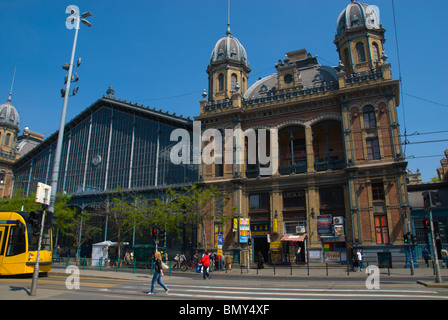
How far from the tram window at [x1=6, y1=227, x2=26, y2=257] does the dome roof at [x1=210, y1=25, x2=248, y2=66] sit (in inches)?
1251

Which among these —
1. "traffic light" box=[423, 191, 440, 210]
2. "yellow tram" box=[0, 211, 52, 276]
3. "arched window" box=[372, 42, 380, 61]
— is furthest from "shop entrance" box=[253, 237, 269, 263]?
"arched window" box=[372, 42, 380, 61]

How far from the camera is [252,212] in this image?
37.1 m

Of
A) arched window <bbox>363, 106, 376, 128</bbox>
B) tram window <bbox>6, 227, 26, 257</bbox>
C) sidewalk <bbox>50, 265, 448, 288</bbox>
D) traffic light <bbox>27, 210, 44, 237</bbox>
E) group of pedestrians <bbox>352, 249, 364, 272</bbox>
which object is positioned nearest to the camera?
traffic light <bbox>27, 210, 44, 237</bbox>

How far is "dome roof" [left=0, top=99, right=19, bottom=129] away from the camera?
62094mm

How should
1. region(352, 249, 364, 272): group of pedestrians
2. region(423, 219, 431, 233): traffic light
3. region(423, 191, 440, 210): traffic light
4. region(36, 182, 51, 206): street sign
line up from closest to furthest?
region(36, 182, 51, 206): street sign
region(423, 191, 440, 210): traffic light
region(423, 219, 431, 233): traffic light
region(352, 249, 364, 272): group of pedestrians

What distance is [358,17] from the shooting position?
3762cm

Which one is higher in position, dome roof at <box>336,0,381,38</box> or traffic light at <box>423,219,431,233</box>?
dome roof at <box>336,0,381,38</box>

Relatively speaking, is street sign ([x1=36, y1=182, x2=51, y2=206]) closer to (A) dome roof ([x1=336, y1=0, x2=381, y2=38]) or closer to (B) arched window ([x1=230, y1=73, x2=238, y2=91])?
(B) arched window ([x1=230, y1=73, x2=238, y2=91])

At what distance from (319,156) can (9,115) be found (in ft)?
185

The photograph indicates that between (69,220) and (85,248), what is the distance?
4472mm

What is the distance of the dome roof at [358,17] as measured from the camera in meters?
37.2

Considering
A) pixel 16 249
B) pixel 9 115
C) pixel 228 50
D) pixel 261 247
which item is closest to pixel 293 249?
pixel 261 247

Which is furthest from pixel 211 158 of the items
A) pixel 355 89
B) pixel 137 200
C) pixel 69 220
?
pixel 69 220
